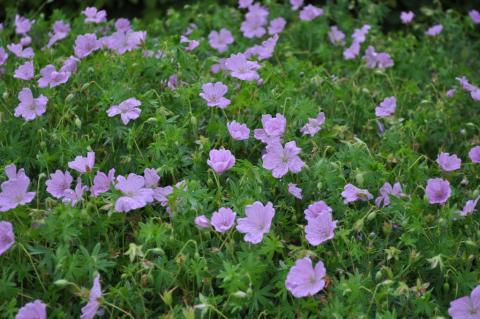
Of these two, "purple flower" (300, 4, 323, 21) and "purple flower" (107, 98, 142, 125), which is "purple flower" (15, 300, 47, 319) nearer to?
"purple flower" (107, 98, 142, 125)

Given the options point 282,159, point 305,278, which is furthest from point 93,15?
point 305,278

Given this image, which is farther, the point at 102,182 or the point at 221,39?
the point at 221,39

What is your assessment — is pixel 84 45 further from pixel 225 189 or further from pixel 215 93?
pixel 225 189

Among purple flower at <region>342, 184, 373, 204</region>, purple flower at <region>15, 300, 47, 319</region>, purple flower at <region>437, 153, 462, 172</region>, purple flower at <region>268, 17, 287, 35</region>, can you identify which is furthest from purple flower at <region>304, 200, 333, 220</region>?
purple flower at <region>268, 17, 287, 35</region>

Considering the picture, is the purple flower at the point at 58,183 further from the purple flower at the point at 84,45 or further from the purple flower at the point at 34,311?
the purple flower at the point at 84,45

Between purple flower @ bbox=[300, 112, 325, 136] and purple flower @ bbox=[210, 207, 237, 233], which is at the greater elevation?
purple flower @ bbox=[210, 207, 237, 233]

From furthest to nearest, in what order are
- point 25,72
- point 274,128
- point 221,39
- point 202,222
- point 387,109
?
1. point 221,39
2. point 387,109
3. point 25,72
4. point 274,128
5. point 202,222

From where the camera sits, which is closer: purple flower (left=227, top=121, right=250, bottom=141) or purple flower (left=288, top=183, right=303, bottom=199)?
purple flower (left=288, top=183, right=303, bottom=199)

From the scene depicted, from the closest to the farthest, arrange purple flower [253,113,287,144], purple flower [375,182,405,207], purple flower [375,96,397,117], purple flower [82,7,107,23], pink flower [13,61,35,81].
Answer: purple flower [375,182,405,207]
purple flower [253,113,287,144]
pink flower [13,61,35,81]
purple flower [375,96,397,117]
purple flower [82,7,107,23]
